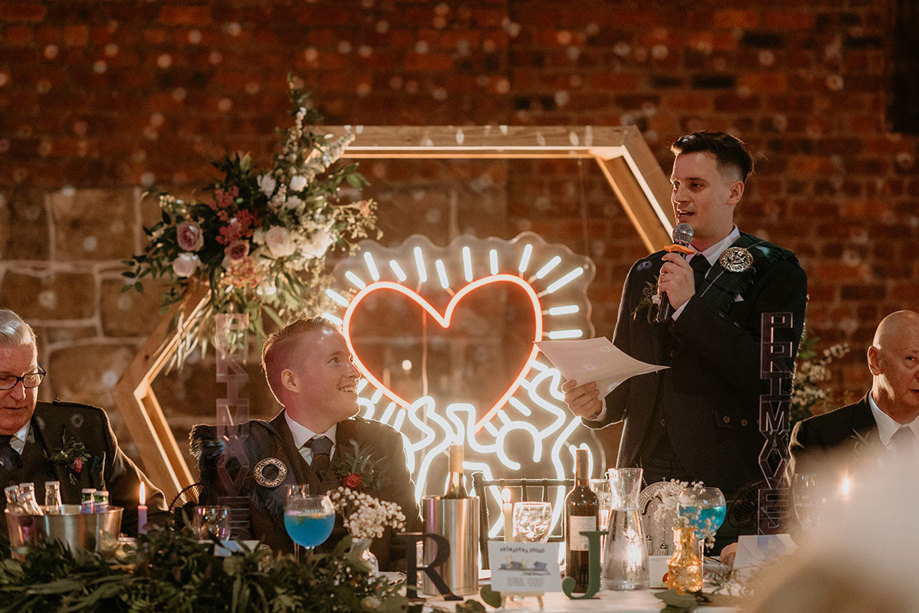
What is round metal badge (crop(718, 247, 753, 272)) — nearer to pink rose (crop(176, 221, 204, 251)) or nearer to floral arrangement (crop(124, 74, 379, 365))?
floral arrangement (crop(124, 74, 379, 365))

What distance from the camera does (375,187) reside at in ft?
14.9

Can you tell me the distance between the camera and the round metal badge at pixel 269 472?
92.3 inches

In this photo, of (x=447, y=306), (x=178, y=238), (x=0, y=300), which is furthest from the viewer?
(x=0, y=300)

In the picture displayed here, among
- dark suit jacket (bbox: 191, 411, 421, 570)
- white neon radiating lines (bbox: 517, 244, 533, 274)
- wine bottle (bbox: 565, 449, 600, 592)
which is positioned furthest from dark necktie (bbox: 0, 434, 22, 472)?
white neon radiating lines (bbox: 517, 244, 533, 274)

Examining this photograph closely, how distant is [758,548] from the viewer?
1998 mm

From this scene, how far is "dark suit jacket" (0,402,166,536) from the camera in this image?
2.62m

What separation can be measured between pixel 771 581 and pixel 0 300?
4496 mm

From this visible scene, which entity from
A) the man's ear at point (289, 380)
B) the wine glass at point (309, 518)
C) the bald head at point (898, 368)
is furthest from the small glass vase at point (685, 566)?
the bald head at point (898, 368)

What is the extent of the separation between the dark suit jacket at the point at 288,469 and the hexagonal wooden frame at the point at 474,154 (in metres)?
1.12

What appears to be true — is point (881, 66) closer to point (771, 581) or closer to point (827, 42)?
point (827, 42)

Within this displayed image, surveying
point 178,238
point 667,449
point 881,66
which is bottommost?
point 667,449

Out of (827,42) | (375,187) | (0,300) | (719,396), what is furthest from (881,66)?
(0,300)

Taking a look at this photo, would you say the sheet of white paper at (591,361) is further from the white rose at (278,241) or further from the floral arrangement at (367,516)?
the white rose at (278,241)

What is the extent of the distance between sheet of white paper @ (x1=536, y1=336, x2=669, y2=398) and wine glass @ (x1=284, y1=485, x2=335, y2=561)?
1.99 ft
